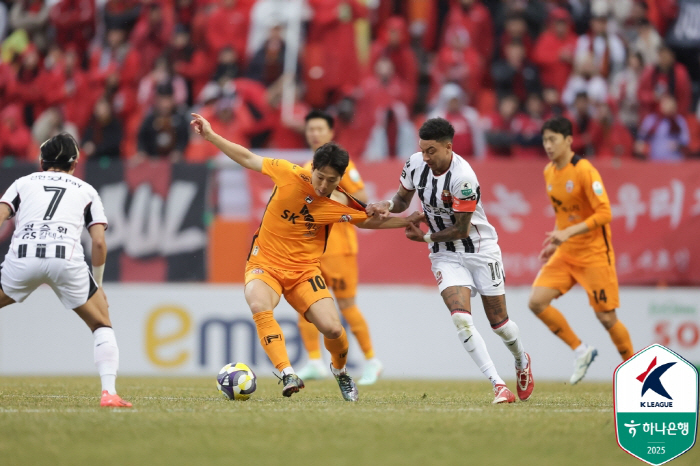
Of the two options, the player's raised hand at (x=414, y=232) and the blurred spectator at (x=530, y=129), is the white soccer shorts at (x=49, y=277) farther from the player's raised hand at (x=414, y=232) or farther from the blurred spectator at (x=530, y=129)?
the blurred spectator at (x=530, y=129)

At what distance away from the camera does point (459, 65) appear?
16656 millimetres

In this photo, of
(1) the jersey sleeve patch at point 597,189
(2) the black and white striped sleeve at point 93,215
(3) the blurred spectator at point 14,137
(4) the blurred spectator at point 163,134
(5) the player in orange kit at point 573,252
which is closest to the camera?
(2) the black and white striped sleeve at point 93,215

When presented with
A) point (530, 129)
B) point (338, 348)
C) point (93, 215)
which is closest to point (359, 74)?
point (530, 129)

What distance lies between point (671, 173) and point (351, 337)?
5.12 m

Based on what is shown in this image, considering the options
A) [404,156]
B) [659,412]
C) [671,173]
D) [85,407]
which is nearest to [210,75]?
[404,156]

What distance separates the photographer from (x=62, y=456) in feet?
17.0

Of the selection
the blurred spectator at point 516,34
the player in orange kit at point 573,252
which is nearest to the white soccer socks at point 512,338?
the player in orange kit at point 573,252

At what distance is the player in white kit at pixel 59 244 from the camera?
7004mm

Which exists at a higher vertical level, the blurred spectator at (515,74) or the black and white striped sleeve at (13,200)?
the blurred spectator at (515,74)

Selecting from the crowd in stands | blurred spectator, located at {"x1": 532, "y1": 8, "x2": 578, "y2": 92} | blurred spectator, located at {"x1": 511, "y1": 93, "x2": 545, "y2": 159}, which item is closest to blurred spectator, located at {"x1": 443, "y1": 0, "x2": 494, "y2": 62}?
the crowd in stands

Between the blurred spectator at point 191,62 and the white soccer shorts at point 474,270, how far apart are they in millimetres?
9618

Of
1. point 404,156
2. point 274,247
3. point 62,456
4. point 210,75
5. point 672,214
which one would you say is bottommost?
point 62,456

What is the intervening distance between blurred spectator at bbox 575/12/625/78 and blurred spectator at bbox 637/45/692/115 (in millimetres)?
584

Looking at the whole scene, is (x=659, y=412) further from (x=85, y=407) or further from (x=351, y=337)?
(x=351, y=337)
